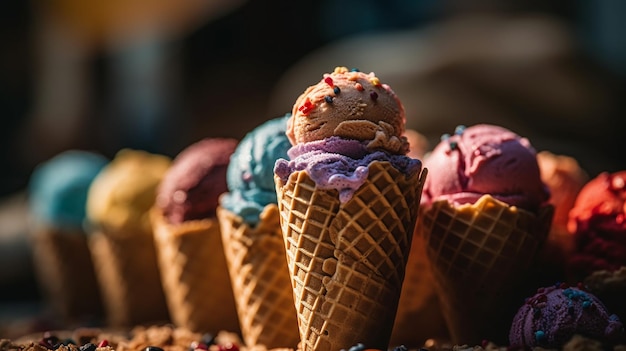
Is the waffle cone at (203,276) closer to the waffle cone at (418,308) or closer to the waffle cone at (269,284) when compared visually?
the waffle cone at (269,284)

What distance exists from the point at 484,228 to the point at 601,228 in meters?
0.55

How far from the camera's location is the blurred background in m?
7.96

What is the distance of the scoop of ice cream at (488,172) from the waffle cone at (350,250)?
358mm

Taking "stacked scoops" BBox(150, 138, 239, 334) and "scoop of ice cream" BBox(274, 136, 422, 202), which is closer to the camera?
"scoop of ice cream" BBox(274, 136, 422, 202)

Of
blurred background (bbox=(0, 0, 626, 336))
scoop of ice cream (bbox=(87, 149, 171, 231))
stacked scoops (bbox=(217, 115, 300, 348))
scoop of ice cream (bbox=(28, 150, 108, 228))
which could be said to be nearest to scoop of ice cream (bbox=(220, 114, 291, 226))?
stacked scoops (bbox=(217, 115, 300, 348))

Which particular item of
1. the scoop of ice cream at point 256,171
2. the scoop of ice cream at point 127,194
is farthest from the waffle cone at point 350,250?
the scoop of ice cream at point 127,194

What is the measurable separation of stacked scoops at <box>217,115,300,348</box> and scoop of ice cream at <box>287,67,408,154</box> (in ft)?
1.30

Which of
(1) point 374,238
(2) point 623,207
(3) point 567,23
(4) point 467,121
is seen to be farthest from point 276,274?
(3) point 567,23

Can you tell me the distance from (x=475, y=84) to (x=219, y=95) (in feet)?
12.4

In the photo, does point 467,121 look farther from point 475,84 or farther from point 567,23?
point 567,23

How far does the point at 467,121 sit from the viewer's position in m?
7.42

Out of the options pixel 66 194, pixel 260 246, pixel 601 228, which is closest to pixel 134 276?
pixel 66 194

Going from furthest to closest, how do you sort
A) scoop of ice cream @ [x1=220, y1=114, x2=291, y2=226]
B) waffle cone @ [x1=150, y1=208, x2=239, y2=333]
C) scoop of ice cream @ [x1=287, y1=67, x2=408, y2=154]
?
waffle cone @ [x1=150, y1=208, x2=239, y2=333]
scoop of ice cream @ [x1=220, y1=114, x2=291, y2=226]
scoop of ice cream @ [x1=287, y1=67, x2=408, y2=154]

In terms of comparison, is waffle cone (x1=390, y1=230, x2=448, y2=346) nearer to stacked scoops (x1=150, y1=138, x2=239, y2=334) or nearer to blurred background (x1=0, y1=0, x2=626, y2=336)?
stacked scoops (x1=150, y1=138, x2=239, y2=334)
